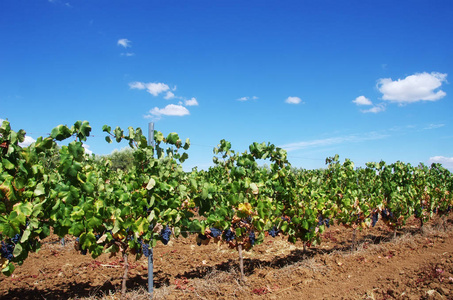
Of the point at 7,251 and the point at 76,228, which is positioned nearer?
the point at 7,251

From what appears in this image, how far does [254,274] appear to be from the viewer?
604 cm

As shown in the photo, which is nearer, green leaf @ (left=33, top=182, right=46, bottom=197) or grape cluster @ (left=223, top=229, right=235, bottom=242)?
green leaf @ (left=33, top=182, right=46, bottom=197)

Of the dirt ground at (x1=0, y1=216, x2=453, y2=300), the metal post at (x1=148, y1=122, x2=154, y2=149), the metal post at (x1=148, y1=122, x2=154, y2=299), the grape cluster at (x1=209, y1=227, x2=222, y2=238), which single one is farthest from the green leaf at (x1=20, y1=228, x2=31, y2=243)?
the grape cluster at (x1=209, y1=227, x2=222, y2=238)

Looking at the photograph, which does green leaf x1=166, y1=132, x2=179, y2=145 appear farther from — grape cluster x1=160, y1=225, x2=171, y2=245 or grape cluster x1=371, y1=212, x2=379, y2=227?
grape cluster x1=371, y1=212, x2=379, y2=227

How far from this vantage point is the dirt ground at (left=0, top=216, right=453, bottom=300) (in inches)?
199

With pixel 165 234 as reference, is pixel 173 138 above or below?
above

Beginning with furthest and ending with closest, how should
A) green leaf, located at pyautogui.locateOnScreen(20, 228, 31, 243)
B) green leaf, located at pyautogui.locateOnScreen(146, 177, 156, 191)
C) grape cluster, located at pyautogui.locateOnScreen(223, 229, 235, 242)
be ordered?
grape cluster, located at pyautogui.locateOnScreen(223, 229, 235, 242) → green leaf, located at pyautogui.locateOnScreen(146, 177, 156, 191) → green leaf, located at pyautogui.locateOnScreen(20, 228, 31, 243)

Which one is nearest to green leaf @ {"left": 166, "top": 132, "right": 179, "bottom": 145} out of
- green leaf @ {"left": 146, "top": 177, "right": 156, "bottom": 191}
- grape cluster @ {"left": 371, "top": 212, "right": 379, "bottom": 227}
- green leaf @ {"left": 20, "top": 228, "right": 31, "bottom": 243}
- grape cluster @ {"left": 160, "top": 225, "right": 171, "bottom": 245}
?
green leaf @ {"left": 146, "top": 177, "right": 156, "bottom": 191}

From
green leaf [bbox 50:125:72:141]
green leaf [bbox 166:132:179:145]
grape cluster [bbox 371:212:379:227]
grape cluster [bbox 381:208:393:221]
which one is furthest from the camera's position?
grape cluster [bbox 381:208:393:221]

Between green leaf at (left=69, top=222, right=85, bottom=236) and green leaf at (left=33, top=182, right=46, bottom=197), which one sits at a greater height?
green leaf at (left=33, top=182, right=46, bottom=197)

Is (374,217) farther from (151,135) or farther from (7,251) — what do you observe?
(7,251)

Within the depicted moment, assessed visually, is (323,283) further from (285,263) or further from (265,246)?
(265,246)

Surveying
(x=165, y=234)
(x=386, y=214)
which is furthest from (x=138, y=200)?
(x=386, y=214)

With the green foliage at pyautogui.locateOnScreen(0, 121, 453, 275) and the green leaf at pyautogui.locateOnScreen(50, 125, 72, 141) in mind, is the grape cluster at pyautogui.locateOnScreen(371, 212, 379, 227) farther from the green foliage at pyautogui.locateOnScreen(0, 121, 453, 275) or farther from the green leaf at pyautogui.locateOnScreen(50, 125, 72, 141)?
the green leaf at pyautogui.locateOnScreen(50, 125, 72, 141)
